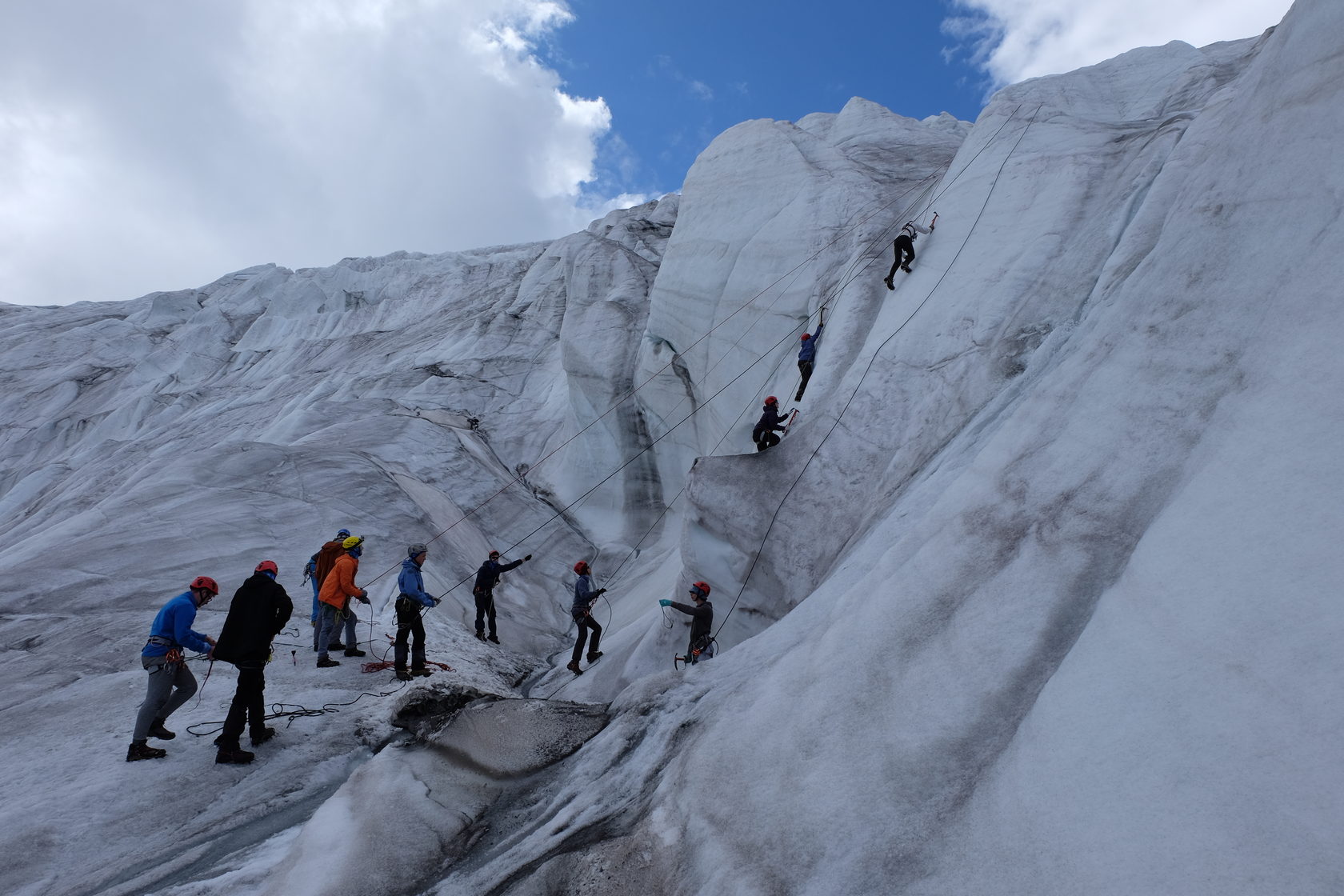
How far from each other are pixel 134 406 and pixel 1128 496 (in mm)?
41854

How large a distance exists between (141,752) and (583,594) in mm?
5099

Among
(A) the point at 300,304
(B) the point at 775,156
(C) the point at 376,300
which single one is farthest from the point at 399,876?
(A) the point at 300,304

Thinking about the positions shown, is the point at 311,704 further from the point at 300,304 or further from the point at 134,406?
the point at 300,304

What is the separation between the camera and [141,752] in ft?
18.4

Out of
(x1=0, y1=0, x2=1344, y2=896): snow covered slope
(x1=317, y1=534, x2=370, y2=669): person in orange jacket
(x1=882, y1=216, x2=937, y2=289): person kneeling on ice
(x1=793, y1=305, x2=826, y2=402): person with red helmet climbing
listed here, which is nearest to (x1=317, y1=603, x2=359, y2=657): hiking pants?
(x1=317, y1=534, x2=370, y2=669): person in orange jacket

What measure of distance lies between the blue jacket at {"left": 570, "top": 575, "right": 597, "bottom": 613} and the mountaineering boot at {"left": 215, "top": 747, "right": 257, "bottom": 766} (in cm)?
458

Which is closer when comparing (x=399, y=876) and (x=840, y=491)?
(x=399, y=876)

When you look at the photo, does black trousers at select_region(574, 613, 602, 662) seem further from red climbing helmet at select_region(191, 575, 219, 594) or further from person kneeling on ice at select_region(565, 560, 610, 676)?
red climbing helmet at select_region(191, 575, 219, 594)

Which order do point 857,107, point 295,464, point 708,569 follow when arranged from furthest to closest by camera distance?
point 857,107 → point 295,464 → point 708,569

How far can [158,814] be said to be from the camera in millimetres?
4961

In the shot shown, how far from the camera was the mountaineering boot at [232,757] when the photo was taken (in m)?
5.56

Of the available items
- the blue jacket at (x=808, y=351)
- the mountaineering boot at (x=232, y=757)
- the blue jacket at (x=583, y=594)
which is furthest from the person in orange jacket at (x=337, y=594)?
the blue jacket at (x=808, y=351)

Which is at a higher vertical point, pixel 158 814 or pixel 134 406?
pixel 134 406

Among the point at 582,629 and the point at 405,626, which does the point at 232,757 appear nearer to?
the point at 405,626
